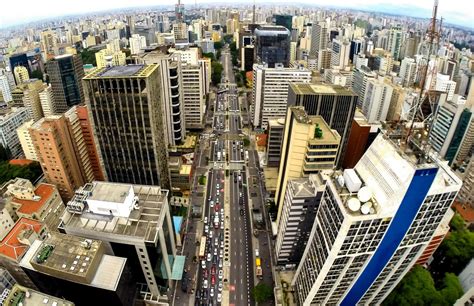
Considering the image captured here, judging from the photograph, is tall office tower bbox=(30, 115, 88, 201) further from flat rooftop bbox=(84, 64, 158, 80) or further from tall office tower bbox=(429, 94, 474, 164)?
tall office tower bbox=(429, 94, 474, 164)

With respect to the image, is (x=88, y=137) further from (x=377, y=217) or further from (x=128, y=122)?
(x=377, y=217)

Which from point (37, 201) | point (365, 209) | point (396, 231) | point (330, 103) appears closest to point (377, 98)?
point (330, 103)

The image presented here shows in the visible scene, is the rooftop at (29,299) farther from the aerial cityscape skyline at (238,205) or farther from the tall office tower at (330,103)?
the tall office tower at (330,103)

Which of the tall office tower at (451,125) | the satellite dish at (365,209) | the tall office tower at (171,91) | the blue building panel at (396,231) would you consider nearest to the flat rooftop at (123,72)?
the tall office tower at (171,91)

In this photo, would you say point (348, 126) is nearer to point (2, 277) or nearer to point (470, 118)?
point (470, 118)

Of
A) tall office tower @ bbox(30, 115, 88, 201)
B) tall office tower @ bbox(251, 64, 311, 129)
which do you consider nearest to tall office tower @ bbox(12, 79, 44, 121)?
tall office tower @ bbox(30, 115, 88, 201)

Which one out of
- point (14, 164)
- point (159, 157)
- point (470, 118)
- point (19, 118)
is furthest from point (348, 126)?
point (19, 118)
